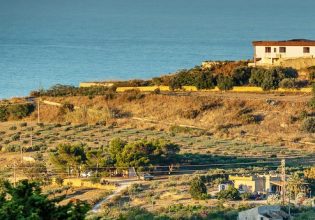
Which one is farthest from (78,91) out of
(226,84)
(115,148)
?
(115,148)

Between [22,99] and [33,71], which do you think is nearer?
[22,99]

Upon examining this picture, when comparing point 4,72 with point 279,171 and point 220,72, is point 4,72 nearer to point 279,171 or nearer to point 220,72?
point 220,72

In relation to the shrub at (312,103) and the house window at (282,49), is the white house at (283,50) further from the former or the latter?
the shrub at (312,103)

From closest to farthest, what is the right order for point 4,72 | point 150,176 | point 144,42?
1. point 150,176
2. point 4,72
3. point 144,42

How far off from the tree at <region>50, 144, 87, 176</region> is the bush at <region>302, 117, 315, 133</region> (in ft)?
33.6

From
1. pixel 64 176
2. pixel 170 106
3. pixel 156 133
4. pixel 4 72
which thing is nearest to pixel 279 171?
pixel 64 176

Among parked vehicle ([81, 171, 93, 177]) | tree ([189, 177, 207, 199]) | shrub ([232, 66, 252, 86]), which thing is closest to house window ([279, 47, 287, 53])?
shrub ([232, 66, 252, 86])

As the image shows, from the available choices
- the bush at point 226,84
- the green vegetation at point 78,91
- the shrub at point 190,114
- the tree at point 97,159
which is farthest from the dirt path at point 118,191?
the green vegetation at point 78,91

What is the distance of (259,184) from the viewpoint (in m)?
40.0

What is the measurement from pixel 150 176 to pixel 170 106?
538 inches

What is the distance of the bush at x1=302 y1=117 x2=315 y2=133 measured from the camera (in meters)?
50.2

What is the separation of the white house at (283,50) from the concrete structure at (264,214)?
28.5m

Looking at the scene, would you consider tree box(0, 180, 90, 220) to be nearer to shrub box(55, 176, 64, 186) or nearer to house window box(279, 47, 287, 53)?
shrub box(55, 176, 64, 186)

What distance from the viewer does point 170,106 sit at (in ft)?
182
